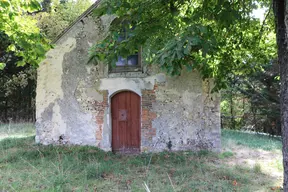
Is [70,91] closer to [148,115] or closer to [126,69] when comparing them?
[126,69]

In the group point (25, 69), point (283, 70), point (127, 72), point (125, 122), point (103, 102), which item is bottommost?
point (125, 122)

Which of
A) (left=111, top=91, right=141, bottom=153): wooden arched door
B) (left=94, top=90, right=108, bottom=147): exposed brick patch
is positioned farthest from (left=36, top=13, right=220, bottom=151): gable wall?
(left=111, top=91, right=141, bottom=153): wooden arched door

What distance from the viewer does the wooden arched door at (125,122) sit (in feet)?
28.3

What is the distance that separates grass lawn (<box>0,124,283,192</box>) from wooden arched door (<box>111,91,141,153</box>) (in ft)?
2.34

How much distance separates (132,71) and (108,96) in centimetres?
120

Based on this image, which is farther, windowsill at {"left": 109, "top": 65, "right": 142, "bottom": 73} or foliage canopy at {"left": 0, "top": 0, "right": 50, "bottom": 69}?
windowsill at {"left": 109, "top": 65, "right": 142, "bottom": 73}

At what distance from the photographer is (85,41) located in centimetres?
884

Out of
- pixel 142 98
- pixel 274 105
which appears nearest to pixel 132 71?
pixel 142 98

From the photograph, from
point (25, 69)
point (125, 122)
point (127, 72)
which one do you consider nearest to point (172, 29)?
point (127, 72)

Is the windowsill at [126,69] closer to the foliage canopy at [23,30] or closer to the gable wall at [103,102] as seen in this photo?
the gable wall at [103,102]

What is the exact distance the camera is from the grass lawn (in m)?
5.20

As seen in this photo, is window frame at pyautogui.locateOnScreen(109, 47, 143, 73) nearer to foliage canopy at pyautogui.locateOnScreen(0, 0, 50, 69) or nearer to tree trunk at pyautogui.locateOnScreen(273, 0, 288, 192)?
foliage canopy at pyautogui.locateOnScreen(0, 0, 50, 69)

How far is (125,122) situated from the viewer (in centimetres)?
873

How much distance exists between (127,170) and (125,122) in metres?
2.53
